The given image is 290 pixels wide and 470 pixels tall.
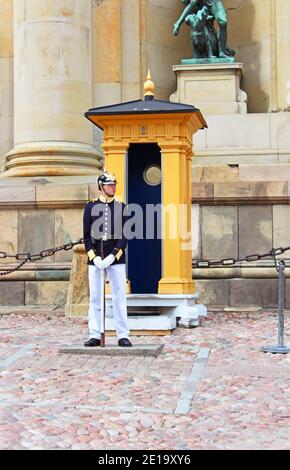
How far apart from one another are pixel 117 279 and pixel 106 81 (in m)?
9.68

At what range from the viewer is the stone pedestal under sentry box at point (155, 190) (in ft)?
38.4

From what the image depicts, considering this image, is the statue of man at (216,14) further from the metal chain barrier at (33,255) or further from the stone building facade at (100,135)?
the metal chain barrier at (33,255)

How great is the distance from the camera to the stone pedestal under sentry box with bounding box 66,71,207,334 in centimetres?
1172

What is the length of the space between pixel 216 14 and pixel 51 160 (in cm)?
495

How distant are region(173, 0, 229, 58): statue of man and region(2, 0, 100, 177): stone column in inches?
89.6

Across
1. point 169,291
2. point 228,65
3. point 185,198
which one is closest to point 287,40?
point 228,65

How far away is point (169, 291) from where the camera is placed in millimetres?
11797

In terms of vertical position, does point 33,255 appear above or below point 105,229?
below

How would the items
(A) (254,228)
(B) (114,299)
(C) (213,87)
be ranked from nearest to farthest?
(B) (114,299)
(A) (254,228)
(C) (213,87)

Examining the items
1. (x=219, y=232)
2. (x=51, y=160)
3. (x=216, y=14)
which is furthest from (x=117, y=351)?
(x=216, y=14)

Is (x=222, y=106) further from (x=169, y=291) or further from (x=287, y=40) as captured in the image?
(x=169, y=291)

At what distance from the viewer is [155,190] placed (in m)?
12.3

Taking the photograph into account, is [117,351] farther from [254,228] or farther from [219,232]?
[254,228]

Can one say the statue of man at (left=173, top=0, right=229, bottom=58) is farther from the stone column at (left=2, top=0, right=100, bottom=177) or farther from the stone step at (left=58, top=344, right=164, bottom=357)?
the stone step at (left=58, top=344, right=164, bottom=357)
